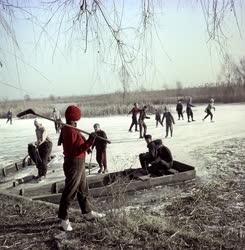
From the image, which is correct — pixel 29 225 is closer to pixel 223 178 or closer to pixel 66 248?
pixel 66 248

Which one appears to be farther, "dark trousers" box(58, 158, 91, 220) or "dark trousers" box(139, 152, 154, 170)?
"dark trousers" box(139, 152, 154, 170)

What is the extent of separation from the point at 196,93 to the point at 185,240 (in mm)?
61881

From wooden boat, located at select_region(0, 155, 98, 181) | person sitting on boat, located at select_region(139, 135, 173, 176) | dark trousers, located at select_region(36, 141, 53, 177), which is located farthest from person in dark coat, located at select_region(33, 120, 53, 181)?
person sitting on boat, located at select_region(139, 135, 173, 176)

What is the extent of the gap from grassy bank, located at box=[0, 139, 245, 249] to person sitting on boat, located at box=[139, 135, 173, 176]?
10.4 feet

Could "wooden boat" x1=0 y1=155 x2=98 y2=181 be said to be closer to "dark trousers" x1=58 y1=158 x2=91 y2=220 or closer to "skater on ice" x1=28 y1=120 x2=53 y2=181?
"skater on ice" x1=28 y1=120 x2=53 y2=181

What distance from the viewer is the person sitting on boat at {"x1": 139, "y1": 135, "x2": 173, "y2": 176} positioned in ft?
38.6

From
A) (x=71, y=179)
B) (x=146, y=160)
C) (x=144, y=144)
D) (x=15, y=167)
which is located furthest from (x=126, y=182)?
(x=144, y=144)

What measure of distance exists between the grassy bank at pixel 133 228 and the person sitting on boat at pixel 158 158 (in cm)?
316

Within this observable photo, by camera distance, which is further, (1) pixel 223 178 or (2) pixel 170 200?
(1) pixel 223 178

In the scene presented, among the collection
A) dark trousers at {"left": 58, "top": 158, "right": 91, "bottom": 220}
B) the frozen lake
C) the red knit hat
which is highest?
the red knit hat

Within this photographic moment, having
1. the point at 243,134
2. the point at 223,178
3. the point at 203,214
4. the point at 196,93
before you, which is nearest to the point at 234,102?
the point at 196,93

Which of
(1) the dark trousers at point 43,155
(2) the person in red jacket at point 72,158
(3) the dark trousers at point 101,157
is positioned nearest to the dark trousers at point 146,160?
(3) the dark trousers at point 101,157

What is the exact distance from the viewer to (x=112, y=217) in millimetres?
5887

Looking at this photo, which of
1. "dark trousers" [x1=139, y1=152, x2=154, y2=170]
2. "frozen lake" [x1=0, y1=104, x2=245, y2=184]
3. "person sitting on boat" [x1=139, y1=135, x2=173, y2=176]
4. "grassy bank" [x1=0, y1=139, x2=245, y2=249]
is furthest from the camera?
"frozen lake" [x1=0, y1=104, x2=245, y2=184]
